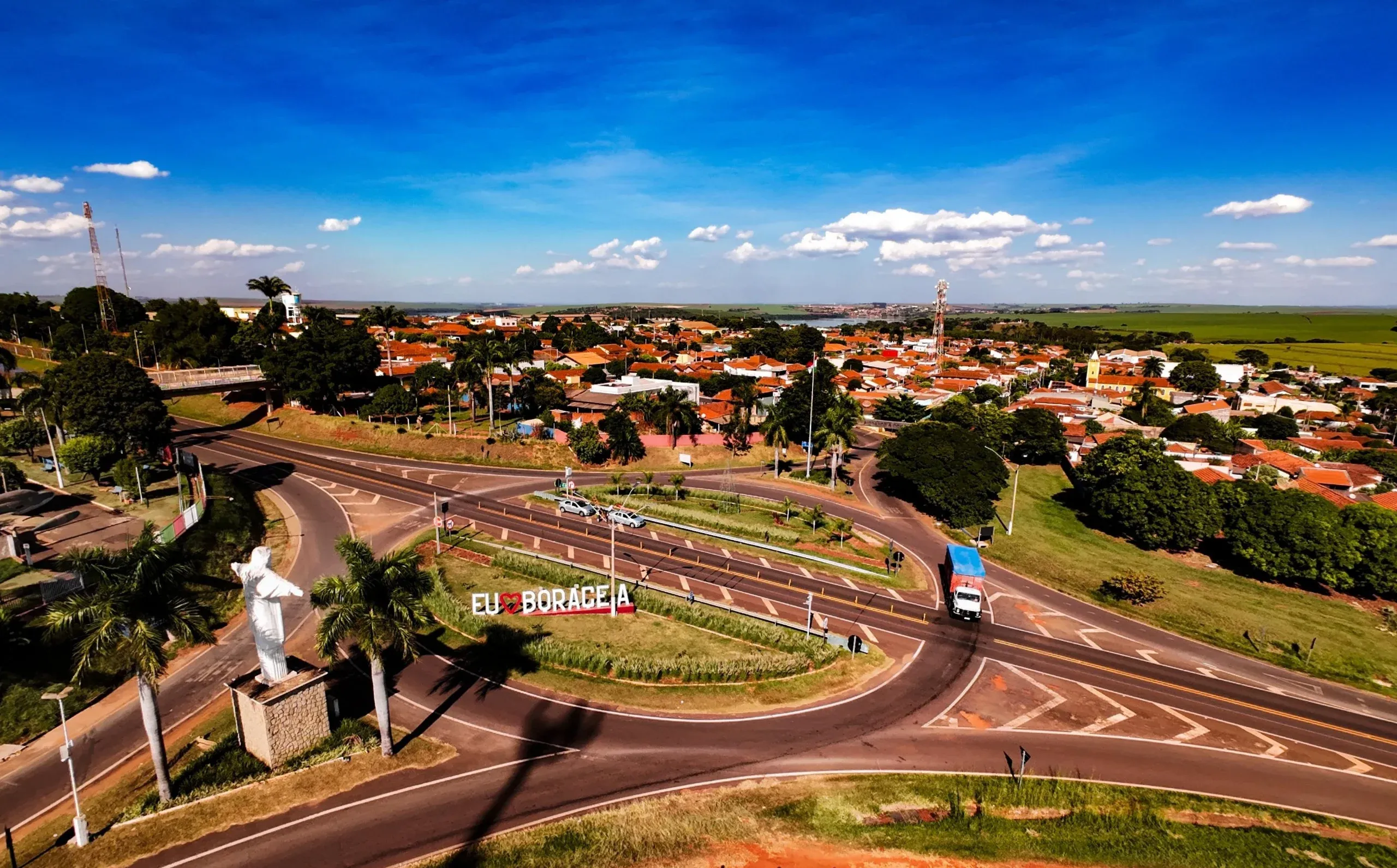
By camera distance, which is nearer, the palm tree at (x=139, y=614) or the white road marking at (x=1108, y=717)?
the palm tree at (x=139, y=614)

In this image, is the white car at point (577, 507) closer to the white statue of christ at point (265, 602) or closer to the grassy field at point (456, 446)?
the grassy field at point (456, 446)

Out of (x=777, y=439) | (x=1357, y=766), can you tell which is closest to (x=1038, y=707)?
(x=1357, y=766)

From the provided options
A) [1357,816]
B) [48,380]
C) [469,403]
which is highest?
[48,380]

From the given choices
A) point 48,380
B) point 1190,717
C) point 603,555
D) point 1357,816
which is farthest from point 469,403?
point 1357,816

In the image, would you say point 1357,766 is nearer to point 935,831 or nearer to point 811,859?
point 935,831

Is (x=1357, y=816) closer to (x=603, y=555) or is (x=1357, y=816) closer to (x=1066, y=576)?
(x=1066, y=576)

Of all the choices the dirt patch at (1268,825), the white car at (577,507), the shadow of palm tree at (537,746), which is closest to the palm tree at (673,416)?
the white car at (577,507)
